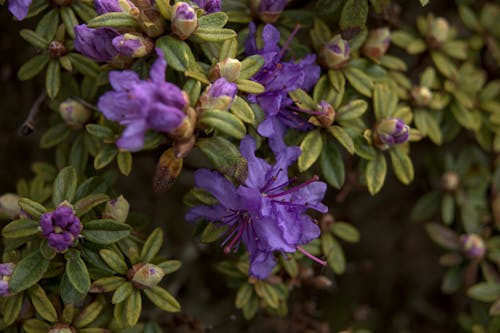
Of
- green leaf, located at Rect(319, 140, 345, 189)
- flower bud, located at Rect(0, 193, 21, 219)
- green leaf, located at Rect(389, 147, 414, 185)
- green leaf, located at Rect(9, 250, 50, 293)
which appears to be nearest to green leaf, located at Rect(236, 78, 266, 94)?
green leaf, located at Rect(319, 140, 345, 189)

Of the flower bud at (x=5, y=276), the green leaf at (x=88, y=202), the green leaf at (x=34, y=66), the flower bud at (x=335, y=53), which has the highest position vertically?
the green leaf at (x=34, y=66)

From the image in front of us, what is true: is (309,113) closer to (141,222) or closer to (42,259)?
(141,222)

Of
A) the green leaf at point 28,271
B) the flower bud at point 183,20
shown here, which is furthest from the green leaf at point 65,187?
the flower bud at point 183,20

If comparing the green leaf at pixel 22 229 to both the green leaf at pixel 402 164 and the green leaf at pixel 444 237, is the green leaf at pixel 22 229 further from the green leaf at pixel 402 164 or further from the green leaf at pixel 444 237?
the green leaf at pixel 444 237

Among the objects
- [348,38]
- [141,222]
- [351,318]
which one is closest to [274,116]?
[348,38]

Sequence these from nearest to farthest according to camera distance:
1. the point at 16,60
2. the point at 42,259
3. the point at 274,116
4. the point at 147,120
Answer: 1. the point at 147,120
2. the point at 42,259
3. the point at 274,116
4. the point at 16,60

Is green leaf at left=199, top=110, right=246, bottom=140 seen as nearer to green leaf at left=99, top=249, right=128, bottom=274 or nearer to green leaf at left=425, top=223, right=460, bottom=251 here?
green leaf at left=99, top=249, right=128, bottom=274
